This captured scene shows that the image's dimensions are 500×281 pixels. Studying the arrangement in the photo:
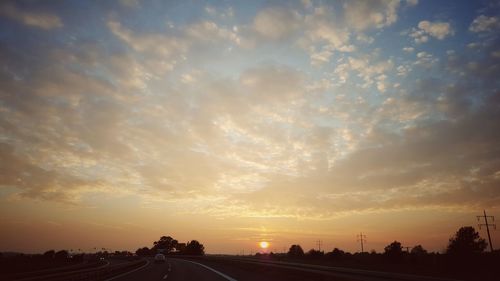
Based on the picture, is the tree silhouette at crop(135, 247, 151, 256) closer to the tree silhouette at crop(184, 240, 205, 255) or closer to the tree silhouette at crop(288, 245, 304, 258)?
the tree silhouette at crop(184, 240, 205, 255)

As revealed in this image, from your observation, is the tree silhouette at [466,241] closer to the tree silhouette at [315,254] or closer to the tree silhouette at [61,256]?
the tree silhouette at [315,254]

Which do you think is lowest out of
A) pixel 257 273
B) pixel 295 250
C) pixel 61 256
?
pixel 61 256

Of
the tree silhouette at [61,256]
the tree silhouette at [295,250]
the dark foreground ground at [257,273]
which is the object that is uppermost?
the tree silhouette at [295,250]

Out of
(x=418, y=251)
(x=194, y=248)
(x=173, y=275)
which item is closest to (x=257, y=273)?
(x=173, y=275)

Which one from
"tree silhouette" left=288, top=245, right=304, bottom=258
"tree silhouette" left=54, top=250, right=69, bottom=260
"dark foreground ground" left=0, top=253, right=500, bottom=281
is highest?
"tree silhouette" left=288, top=245, right=304, bottom=258

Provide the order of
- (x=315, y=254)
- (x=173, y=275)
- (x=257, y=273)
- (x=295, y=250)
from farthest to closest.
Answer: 1. (x=295, y=250)
2. (x=315, y=254)
3. (x=257, y=273)
4. (x=173, y=275)

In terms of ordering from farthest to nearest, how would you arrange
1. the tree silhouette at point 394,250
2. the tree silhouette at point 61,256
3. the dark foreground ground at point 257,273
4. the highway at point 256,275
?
1. the tree silhouette at point 394,250
2. the tree silhouette at point 61,256
3. the dark foreground ground at point 257,273
4. the highway at point 256,275

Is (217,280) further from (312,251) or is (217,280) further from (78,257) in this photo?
(312,251)

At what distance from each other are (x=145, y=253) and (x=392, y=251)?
5165 inches

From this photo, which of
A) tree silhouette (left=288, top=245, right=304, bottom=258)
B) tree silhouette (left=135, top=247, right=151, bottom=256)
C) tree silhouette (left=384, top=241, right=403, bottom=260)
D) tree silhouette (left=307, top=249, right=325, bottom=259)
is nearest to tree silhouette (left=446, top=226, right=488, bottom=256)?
tree silhouette (left=384, top=241, right=403, bottom=260)

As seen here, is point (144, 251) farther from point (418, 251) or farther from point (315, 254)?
point (418, 251)

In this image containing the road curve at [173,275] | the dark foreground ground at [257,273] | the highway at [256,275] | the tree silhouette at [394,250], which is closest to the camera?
the road curve at [173,275]

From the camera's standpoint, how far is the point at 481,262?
5397 centimetres

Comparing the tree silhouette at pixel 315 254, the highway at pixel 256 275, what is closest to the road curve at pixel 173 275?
the highway at pixel 256 275
